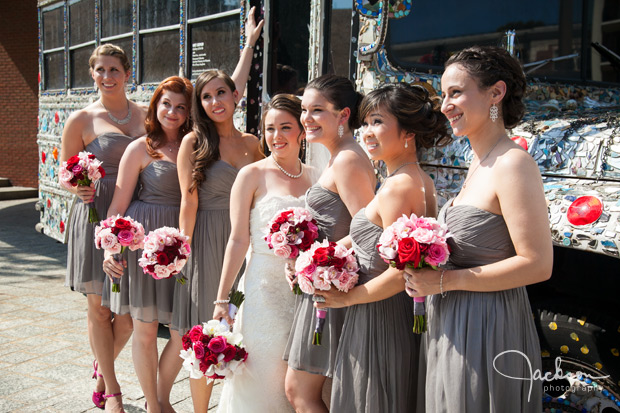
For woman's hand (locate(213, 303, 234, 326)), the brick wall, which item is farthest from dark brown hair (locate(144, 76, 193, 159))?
the brick wall

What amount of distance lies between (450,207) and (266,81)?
2.11 metres

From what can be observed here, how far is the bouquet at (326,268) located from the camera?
99.6 inches

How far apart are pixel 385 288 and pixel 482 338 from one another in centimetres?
41

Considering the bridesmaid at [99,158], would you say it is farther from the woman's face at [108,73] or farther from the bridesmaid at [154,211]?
the bridesmaid at [154,211]

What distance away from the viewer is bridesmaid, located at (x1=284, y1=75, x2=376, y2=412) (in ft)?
9.35

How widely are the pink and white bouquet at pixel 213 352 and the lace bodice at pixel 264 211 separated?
479mm

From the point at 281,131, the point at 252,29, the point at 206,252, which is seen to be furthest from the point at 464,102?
the point at 252,29

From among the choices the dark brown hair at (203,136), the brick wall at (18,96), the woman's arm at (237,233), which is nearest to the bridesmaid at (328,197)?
the woman's arm at (237,233)

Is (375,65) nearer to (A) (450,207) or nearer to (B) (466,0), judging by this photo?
(B) (466,0)

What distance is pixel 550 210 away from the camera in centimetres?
266

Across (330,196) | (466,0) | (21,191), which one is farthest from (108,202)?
(21,191)

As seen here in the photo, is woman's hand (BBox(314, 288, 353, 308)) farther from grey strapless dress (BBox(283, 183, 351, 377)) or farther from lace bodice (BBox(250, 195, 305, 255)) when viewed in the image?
lace bodice (BBox(250, 195, 305, 255))

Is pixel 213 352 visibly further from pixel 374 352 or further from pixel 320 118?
pixel 320 118

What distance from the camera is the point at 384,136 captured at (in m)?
2.64
